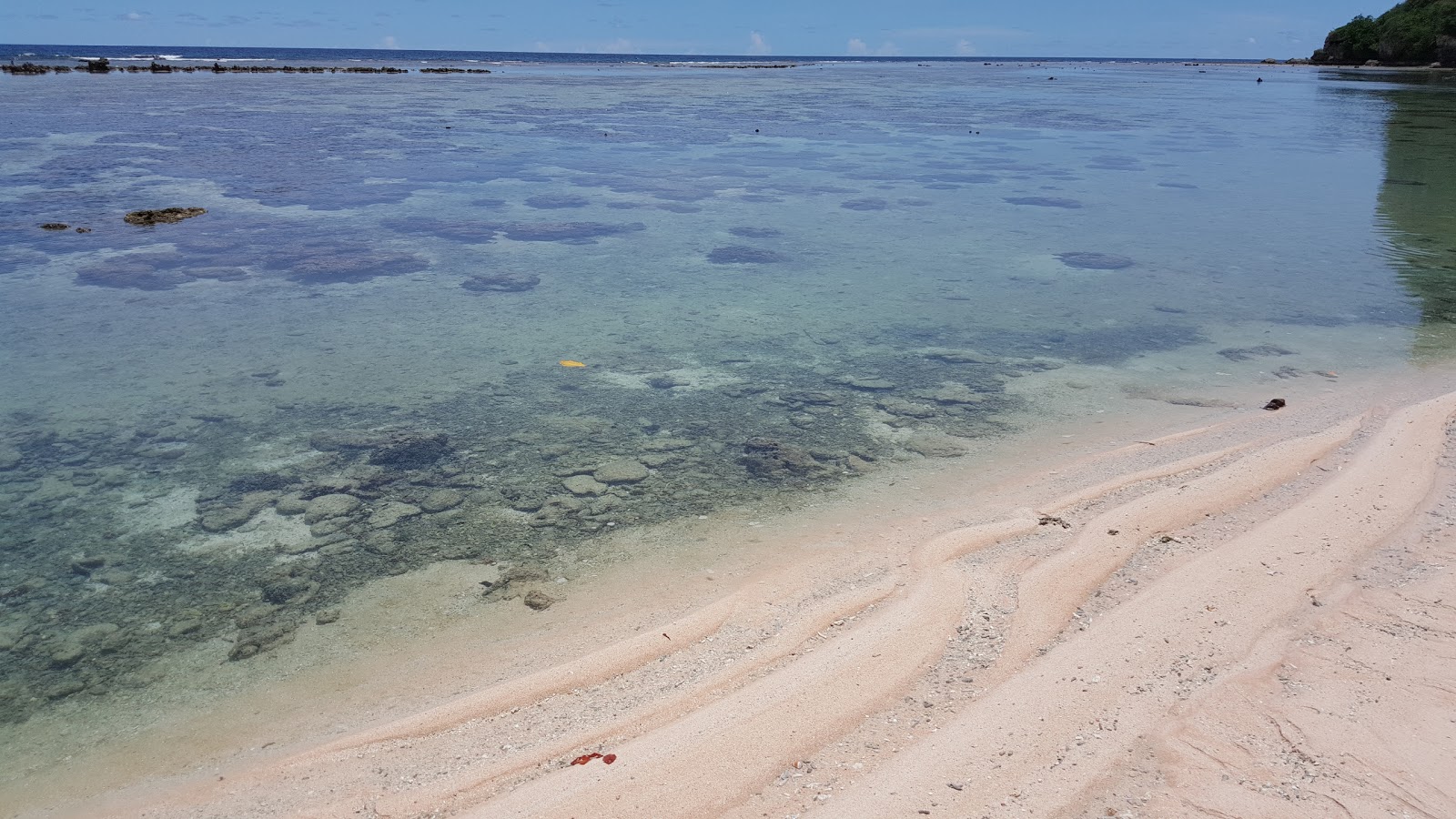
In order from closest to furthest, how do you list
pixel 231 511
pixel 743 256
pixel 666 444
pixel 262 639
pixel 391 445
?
pixel 262 639
pixel 231 511
pixel 391 445
pixel 666 444
pixel 743 256

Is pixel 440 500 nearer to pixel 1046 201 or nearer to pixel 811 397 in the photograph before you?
pixel 811 397

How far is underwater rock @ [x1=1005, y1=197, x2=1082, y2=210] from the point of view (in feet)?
58.0

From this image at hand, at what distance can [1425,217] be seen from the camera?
16.4 metres

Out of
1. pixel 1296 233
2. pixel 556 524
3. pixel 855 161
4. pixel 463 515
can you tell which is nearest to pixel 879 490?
pixel 556 524

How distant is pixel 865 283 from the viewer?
39.6ft

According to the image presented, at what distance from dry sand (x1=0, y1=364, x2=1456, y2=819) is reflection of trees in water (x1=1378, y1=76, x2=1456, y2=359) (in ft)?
17.9

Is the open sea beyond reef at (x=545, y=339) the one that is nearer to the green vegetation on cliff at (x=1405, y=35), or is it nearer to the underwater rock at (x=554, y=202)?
the underwater rock at (x=554, y=202)

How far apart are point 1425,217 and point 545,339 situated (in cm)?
1612

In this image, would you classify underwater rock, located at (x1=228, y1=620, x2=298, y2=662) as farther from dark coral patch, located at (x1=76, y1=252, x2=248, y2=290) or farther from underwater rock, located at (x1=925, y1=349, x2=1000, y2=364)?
dark coral patch, located at (x1=76, y1=252, x2=248, y2=290)

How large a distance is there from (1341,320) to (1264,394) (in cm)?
315

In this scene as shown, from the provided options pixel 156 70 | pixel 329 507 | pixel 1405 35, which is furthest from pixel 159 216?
pixel 1405 35

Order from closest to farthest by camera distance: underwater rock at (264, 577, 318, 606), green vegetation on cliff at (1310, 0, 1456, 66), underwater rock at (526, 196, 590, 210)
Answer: underwater rock at (264, 577, 318, 606)
underwater rock at (526, 196, 590, 210)
green vegetation on cliff at (1310, 0, 1456, 66)

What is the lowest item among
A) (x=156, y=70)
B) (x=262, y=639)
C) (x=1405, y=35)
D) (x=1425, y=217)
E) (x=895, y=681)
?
(x=262, y=639)

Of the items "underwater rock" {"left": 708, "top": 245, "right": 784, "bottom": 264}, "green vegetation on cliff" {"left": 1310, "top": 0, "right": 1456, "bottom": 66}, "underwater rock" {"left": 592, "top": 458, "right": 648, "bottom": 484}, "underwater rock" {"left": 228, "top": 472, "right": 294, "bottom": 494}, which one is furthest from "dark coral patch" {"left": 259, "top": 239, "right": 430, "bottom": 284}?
"green vegetation on cliff" {"left": 1310, "top": 0, "right": 1456, "bottom": 66}
